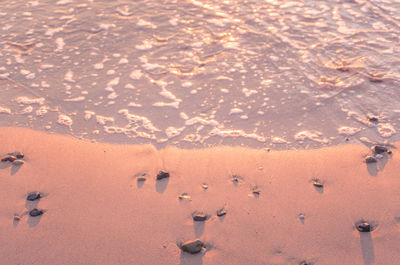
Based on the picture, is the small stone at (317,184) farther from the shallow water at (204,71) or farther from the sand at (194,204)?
the shallow water at (204,71)

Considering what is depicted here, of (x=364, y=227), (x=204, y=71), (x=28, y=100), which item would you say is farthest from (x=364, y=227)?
(x=28, y=100)

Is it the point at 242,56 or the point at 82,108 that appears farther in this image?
the point at 242,56

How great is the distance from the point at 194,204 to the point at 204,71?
1.98 meters

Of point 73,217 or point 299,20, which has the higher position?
point 299,20

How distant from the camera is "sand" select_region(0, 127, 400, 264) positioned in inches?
96.2

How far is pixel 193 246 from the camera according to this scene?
8.02ft

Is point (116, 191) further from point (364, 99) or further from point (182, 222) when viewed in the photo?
point (364, 99)

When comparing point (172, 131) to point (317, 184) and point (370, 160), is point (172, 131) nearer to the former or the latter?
point (317, 184)

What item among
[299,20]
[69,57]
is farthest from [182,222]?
[299,20]

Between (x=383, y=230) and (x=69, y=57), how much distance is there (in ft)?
12.8

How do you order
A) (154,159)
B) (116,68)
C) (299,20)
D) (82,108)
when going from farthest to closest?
1. (299,20)
2. (116,68)
3. (82,108)
4. (154,159)

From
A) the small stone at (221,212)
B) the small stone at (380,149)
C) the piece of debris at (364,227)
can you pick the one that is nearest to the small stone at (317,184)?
the piece of debris at (364,227)

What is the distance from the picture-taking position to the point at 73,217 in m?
2.66

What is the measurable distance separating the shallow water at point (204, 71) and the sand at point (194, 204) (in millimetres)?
263
